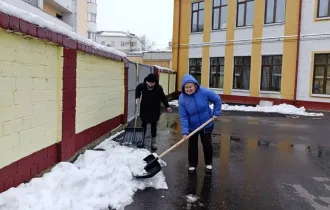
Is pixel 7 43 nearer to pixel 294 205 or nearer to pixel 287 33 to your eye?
pixel 294 205

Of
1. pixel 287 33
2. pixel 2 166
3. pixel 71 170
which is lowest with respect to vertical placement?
pixel 71 170

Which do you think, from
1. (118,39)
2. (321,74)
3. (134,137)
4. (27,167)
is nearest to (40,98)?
(27,167)

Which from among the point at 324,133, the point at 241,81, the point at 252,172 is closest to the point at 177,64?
the point at 241,81

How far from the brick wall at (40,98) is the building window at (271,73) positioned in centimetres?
1333

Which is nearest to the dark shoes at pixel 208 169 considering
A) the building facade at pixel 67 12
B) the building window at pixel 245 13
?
the building window at pixel 245 13

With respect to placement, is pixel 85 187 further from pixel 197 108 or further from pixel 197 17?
pixel 197 17

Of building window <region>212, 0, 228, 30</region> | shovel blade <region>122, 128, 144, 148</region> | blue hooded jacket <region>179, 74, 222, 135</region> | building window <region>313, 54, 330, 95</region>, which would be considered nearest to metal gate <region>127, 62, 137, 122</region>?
shovel blade <region>122, 128, 144, 148</region>

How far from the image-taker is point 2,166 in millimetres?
3268

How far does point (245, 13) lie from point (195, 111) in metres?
15.4

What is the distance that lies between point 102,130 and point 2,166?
368cm

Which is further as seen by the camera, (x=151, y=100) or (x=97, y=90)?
(x=151, y=100)

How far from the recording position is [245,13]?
19.0 meters

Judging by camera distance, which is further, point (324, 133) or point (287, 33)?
point (287, 33)

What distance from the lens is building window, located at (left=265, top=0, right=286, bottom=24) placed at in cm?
1734
